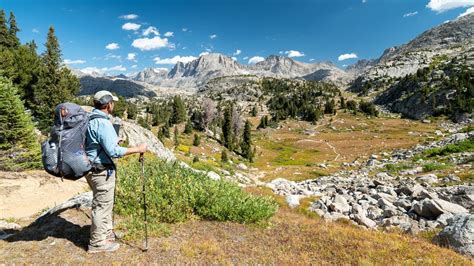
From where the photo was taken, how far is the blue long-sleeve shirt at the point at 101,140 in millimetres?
6328

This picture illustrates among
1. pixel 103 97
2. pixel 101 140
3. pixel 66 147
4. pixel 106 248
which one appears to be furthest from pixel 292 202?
pixel 66 147

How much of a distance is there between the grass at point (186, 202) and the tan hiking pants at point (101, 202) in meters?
1.98

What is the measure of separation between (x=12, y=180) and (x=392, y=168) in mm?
40041

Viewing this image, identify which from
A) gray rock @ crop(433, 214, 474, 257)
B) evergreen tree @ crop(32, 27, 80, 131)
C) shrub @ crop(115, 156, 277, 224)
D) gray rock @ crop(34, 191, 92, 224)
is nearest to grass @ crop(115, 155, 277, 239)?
shrub @ crop(115, 156, 277, 224)

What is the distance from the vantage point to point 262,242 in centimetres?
841

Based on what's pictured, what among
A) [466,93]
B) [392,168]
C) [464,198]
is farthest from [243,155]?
[466,93]

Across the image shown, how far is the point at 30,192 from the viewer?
19.4 metres

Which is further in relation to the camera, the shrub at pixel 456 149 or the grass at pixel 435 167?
the shrub at pixel 456 149

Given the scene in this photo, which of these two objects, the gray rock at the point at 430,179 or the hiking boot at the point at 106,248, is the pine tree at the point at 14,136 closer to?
the hiking boot at the point at 106,248

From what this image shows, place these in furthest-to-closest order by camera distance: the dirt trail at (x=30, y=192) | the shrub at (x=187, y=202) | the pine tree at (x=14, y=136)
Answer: the pine tree at (x=14, y=136) < the dirt trail at (x=30, y=192) < the shrub at (x=187, y=202)

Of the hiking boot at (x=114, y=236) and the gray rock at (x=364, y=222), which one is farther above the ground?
the hiking boot at (x=114, y=236)

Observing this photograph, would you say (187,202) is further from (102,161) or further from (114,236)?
(102,161)

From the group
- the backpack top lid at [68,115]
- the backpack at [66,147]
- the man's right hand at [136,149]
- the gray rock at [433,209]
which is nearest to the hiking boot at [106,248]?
the backpack at [66,147]

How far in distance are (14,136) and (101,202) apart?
906 inches
